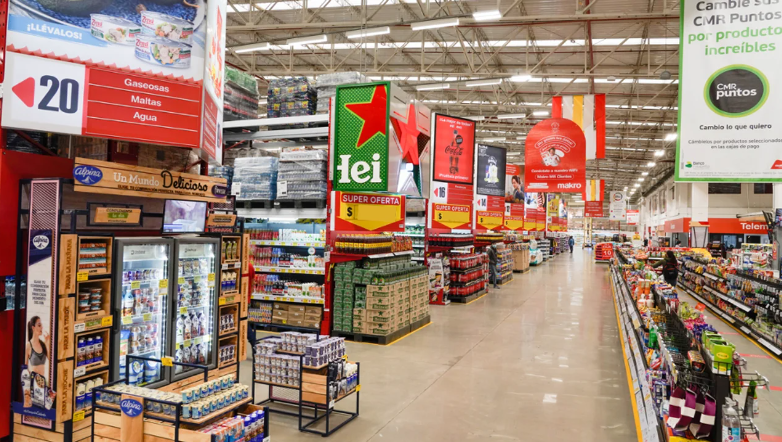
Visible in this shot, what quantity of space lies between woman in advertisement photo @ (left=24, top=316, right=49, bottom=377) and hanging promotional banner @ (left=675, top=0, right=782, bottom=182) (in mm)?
5174

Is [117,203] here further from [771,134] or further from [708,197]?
[708,197]

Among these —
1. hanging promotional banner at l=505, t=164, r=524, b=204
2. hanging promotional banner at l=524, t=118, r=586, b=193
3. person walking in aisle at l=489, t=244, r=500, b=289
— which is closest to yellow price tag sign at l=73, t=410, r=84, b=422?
hanging promotional banner at l=524, t=118, r=586, b=193

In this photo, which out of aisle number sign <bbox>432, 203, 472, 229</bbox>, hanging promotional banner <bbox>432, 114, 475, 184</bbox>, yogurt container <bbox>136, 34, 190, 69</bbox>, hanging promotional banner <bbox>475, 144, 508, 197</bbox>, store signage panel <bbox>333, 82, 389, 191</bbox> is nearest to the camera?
yogurt container <bbox>136, 34, 190, 69</bbox>

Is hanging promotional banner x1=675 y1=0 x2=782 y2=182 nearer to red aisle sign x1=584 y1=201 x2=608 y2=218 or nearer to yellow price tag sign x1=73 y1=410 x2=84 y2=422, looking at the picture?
yellow price tag sign x1=73 y1=410 x2=84 y2=422

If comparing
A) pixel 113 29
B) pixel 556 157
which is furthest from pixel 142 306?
pixel 556 157

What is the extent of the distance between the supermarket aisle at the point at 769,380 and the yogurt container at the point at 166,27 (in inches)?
196

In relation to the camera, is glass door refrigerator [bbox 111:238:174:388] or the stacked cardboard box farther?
the stacked cardboard box

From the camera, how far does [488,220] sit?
638 inches

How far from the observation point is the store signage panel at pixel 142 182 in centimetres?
367

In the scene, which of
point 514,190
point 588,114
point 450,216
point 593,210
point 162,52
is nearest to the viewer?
point 162,52

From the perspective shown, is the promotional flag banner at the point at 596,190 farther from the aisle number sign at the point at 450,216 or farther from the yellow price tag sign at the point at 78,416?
the yellow price tag sign at the point at 78,416

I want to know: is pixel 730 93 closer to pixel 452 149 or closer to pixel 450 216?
pixel 452 149

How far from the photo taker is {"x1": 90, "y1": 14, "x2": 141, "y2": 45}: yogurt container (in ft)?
12.1

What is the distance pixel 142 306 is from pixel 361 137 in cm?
406
